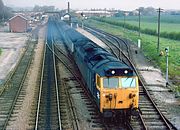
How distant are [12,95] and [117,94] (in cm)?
928

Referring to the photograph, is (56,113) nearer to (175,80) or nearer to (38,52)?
(175,80)

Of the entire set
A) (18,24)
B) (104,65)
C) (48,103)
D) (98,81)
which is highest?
(104,65)

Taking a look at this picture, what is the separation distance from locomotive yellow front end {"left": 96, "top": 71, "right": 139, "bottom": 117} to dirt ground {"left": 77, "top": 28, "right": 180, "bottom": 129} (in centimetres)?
269

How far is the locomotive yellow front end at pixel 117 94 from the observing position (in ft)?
55.4

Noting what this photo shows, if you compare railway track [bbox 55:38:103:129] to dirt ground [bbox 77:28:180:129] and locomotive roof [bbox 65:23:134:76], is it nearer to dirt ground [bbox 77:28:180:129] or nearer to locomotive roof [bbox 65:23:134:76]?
locomotive roof [bbox 65:23:134:76]

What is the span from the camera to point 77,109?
795 inches

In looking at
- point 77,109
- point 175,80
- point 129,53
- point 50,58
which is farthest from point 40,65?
point 77,109

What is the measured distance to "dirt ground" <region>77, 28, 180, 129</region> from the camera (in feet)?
65.2

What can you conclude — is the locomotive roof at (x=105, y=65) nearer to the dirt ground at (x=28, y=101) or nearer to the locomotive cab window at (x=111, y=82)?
the locomotive cab window at (x=111, y=82)

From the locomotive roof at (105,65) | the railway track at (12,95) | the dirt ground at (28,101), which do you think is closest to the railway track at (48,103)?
the dirt ground at (28,101)

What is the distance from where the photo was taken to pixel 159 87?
84.5ft

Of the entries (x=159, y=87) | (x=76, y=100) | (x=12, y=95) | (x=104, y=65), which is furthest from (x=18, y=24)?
(x=104, y=65)

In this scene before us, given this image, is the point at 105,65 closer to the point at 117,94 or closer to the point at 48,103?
the point at 117,94

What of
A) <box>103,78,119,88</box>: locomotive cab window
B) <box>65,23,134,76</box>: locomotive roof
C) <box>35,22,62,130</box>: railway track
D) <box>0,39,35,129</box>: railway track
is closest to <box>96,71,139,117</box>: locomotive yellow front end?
<box>103,78,119,88</box>: locomotive cab window
